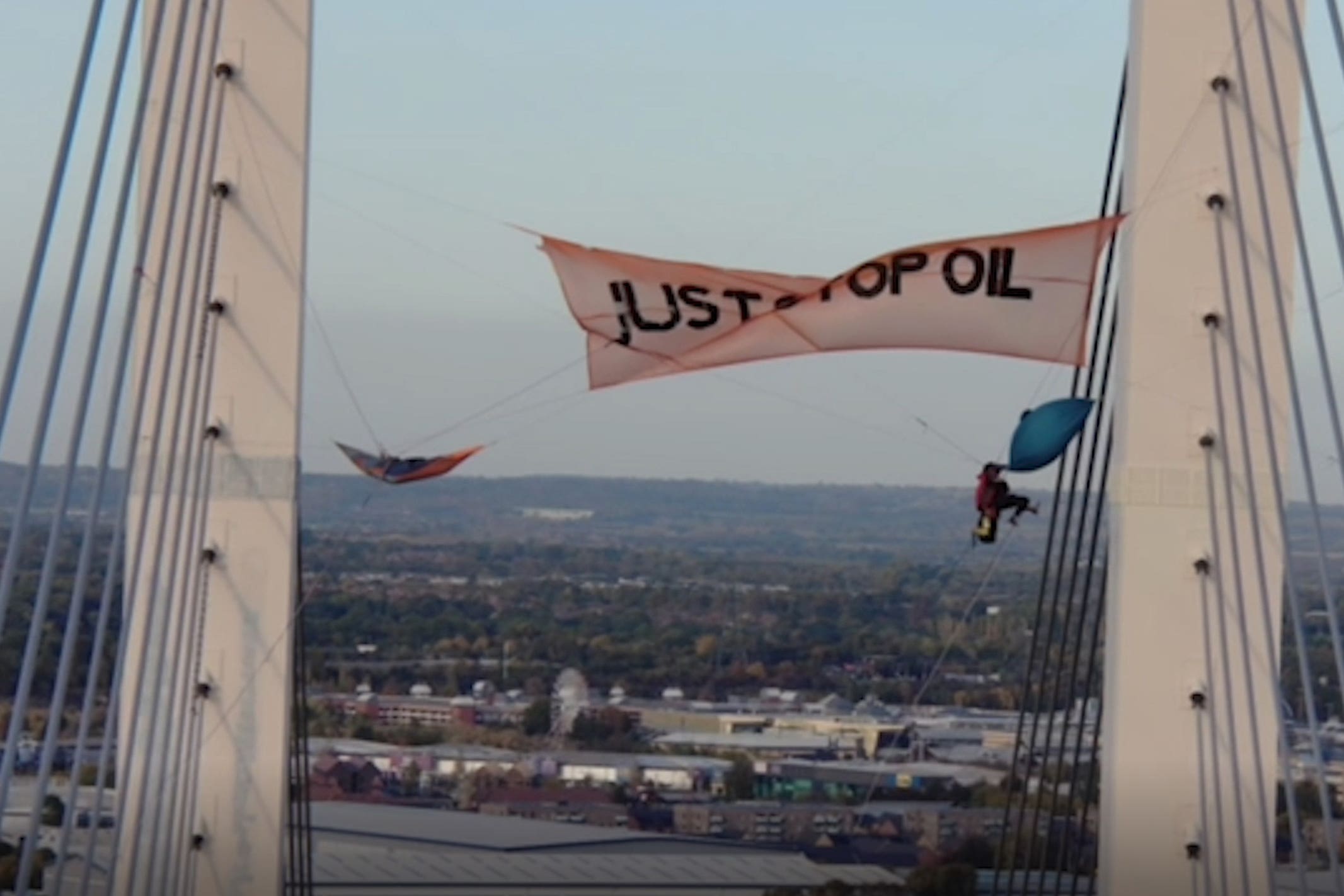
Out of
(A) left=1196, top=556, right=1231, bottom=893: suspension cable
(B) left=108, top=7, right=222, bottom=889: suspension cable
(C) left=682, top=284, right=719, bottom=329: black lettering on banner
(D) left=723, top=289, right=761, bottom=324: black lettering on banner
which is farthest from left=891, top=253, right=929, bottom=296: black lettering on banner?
(B) left=108, top=7, right=222, bottom=889: suspension cable

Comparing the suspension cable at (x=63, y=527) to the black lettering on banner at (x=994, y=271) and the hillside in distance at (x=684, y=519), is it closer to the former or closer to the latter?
the black lettering on banner at (x=994, y=271)

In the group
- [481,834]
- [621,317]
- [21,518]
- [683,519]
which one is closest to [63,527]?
[21,518]

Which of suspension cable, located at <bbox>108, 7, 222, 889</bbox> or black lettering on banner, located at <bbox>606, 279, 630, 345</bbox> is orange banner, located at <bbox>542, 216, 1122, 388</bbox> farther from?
suspension cable, located at <bbox>108, 7, 222, 889</bbox>

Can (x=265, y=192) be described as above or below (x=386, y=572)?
below

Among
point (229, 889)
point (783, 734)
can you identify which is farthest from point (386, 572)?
point (229, 889)

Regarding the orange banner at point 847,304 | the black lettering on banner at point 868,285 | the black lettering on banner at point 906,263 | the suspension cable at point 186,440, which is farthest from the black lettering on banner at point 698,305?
the suspension cable at point 186,440

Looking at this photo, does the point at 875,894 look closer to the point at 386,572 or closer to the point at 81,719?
the point at 386,572
